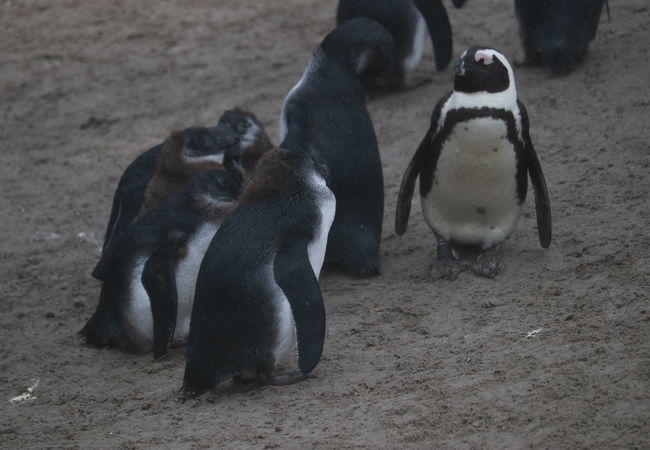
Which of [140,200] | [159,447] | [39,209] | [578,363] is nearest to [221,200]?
[140,200]

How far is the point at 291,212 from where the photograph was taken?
4.01 meters

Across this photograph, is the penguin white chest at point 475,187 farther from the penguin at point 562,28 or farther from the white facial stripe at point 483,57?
the penguin at point 562,28

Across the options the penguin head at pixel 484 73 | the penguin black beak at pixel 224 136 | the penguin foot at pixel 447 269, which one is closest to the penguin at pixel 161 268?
the penguin black beak at pixel 224 136

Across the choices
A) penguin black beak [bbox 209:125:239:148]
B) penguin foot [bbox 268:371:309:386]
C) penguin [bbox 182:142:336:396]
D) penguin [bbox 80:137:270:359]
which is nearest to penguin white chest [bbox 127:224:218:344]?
penguin [bbox 80:137:270:359]

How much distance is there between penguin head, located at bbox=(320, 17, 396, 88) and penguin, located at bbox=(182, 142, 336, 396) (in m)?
1.48

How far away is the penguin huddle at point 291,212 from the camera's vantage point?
3.86m

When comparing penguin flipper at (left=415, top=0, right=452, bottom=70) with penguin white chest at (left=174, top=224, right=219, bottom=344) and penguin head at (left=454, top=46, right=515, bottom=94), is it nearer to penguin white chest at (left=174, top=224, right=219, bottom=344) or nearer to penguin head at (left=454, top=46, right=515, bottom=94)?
penguin head at (left=454, top=46, right=515, bottom=94)

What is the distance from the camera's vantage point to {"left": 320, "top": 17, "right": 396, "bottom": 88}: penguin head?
5367mm

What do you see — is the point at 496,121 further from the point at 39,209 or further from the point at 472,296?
the point at 39,209

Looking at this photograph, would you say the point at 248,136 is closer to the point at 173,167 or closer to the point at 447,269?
the point at 173,167

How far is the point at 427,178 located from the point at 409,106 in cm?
245

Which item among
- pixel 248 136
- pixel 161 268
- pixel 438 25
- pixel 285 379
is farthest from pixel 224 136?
pixel 438 25

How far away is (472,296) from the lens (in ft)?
14.8

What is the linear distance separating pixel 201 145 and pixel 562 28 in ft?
9.04
